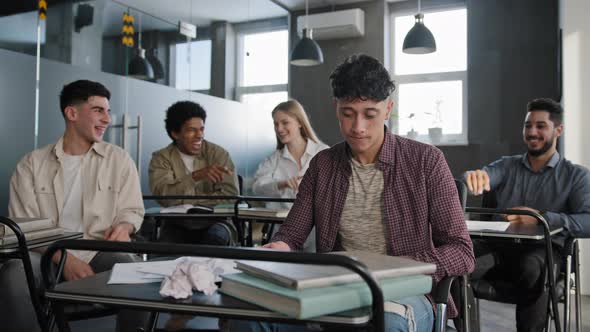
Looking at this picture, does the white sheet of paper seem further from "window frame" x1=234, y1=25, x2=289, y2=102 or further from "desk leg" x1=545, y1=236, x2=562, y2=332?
"window frame" x1=234, y1=25, x2=289, y2=102

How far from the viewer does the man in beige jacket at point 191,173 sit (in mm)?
3477

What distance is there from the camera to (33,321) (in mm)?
1989

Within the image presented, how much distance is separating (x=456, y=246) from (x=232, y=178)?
2.49 meters

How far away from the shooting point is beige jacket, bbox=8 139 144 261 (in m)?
2.35

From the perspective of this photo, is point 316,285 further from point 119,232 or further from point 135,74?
point 135,74

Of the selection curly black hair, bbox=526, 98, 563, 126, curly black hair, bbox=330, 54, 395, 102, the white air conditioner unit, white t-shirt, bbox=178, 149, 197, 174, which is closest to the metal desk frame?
curly black hair, bbox=330, 54, 395, 102

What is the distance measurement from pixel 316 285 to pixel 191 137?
122 inches

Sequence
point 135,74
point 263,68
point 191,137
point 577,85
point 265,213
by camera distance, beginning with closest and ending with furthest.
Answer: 1. point 265,213
2. point 191,137
3. point 577,85
4. point 135,74
5. point 263,68

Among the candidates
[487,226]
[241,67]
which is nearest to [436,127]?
[241,67]

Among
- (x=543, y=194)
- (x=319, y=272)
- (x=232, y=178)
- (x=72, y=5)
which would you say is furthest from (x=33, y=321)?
(x=72, y=5)

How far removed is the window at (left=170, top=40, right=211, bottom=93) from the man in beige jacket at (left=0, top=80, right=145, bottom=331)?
276 cm

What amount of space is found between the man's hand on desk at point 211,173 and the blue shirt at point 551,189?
1670mm

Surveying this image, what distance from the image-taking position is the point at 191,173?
3674mm

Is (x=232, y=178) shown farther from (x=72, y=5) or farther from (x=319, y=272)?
(x=319, y=272)
